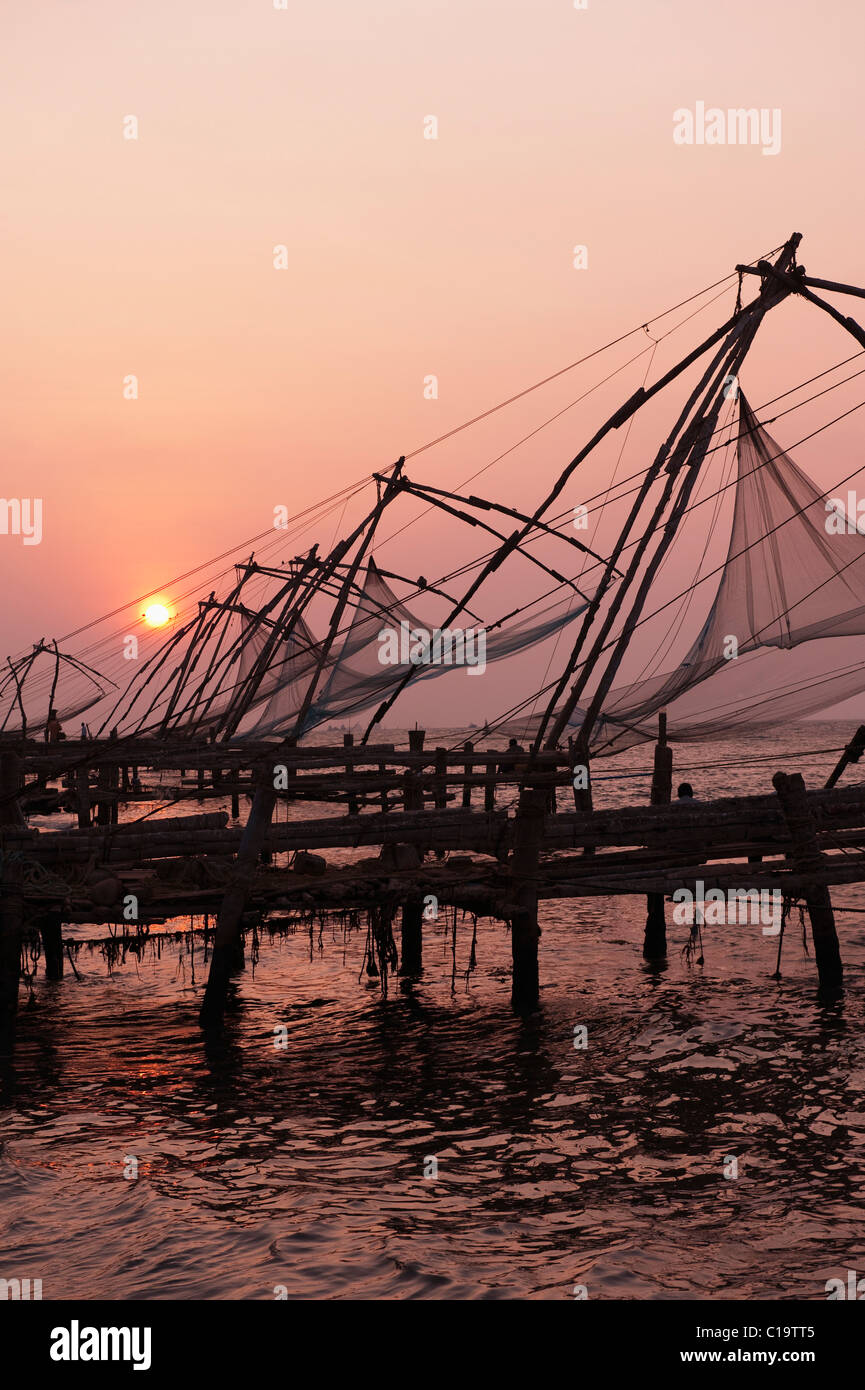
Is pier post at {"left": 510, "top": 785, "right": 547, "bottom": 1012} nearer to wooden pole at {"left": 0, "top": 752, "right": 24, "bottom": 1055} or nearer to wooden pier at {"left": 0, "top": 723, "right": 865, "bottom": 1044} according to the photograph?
wooden pier at {"left": 0, "top": 723, "right": 865, "bottom": 1044}

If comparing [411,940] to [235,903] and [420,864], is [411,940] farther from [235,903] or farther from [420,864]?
[235,903]

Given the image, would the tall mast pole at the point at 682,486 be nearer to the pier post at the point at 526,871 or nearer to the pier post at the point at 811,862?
the pier post at the point at 526,871

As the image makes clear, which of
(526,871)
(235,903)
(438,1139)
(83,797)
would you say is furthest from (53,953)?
(438,1139)

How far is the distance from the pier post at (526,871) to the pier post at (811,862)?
2434 millimetres

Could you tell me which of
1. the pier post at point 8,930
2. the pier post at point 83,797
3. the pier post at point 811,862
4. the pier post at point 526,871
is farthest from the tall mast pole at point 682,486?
the pier post at point 83,797

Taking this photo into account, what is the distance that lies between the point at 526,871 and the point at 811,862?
3.03 m

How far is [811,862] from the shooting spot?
11.5 m

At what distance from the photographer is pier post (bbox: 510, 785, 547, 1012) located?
10766mm

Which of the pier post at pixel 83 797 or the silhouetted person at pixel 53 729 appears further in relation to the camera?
the silhouetted person at pixel 53 729

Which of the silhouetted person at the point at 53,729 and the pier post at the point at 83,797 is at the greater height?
the silhouetted person at the point at 53,729

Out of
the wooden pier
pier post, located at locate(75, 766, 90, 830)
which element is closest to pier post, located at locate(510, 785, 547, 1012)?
the wooden pier

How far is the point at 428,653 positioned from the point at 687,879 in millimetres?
6129

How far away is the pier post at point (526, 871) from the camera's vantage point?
10.8 meters
